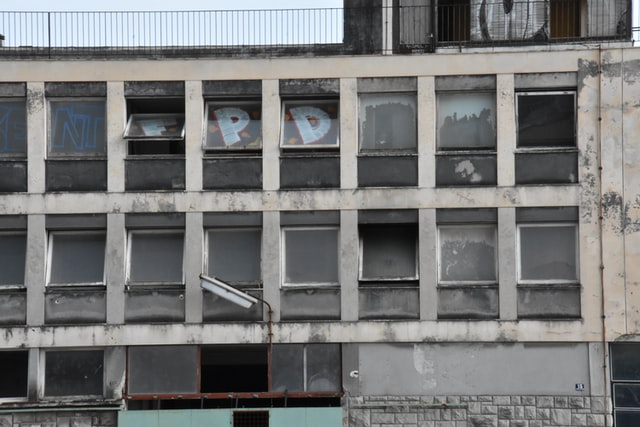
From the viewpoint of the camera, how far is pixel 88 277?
27.4 meters

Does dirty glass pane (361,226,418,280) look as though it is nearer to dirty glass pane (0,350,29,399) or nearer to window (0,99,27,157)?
dirty glass pane (0,350,29,399)

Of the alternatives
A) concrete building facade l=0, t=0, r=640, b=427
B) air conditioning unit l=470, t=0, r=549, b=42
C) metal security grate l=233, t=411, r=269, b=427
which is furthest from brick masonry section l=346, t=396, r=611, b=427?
air conditioning unit l=470, t=0, r=549, b=42

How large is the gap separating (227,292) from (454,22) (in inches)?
324

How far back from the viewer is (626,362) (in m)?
26.3

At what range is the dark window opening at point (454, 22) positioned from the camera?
29344mm

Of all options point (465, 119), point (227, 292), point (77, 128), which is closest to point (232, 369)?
point (227, 292)

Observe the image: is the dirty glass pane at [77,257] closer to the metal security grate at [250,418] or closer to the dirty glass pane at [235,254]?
the dirty glass pane at [235,254]

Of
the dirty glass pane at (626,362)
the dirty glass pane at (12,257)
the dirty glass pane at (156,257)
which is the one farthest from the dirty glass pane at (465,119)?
the dirty glass pane at (12,257)

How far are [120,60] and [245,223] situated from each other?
4.38m

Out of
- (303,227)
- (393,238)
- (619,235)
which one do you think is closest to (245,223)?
(303,227)

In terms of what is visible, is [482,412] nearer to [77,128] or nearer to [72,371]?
[72,371]

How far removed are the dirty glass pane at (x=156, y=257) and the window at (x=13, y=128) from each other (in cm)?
308

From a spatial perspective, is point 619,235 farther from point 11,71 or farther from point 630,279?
point 11,71

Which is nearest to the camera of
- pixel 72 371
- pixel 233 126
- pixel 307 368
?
pixel 307 368
